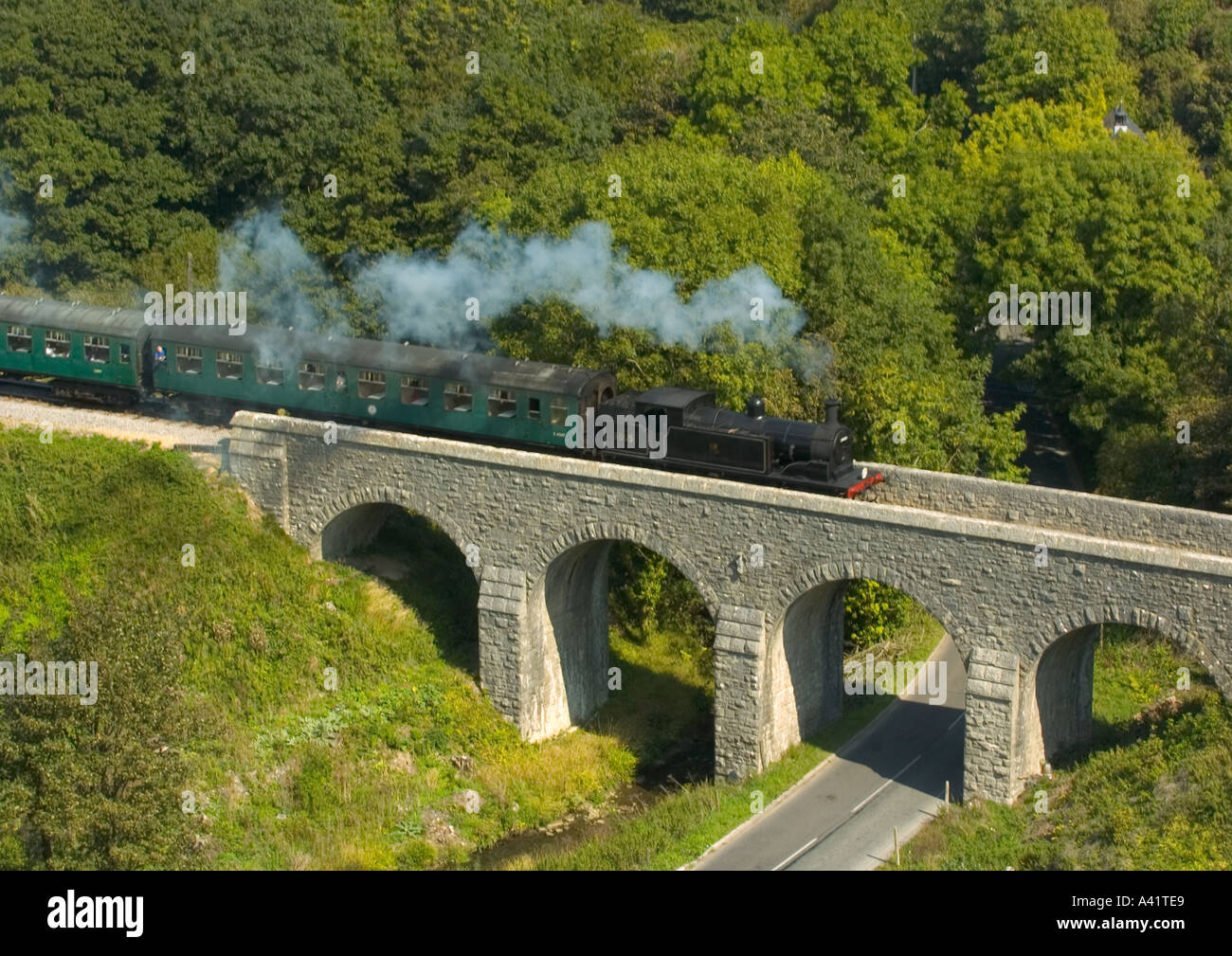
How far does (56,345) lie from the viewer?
4903 centimetres

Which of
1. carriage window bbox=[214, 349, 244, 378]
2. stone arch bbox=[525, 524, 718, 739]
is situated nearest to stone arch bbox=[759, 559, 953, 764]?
stone arch bbox=[525, 524, 718, 739]

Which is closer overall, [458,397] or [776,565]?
[776,565]

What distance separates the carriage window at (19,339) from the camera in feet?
162

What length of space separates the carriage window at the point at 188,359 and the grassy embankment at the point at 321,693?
3583 mm

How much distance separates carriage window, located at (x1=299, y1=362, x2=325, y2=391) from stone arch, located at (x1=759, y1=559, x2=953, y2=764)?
49.6 ft

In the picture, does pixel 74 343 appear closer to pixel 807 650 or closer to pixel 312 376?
pixel 312 376

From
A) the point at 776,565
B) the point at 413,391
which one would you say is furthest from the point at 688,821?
the point at 413,391

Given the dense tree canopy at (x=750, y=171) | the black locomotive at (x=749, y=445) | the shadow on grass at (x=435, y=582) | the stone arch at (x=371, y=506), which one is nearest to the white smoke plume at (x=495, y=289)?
the dense tree canopy at (x=750, y=171)

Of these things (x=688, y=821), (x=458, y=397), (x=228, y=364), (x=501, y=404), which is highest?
(x=228, y=364)

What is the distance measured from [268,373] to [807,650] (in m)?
17.1

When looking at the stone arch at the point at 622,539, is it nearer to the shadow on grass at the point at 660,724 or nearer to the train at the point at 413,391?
the train at the point at 413,391

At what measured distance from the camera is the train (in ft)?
124

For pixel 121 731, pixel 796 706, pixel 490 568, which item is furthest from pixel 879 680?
pixel 121 731

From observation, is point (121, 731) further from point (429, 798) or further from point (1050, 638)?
point (1050, 638)
